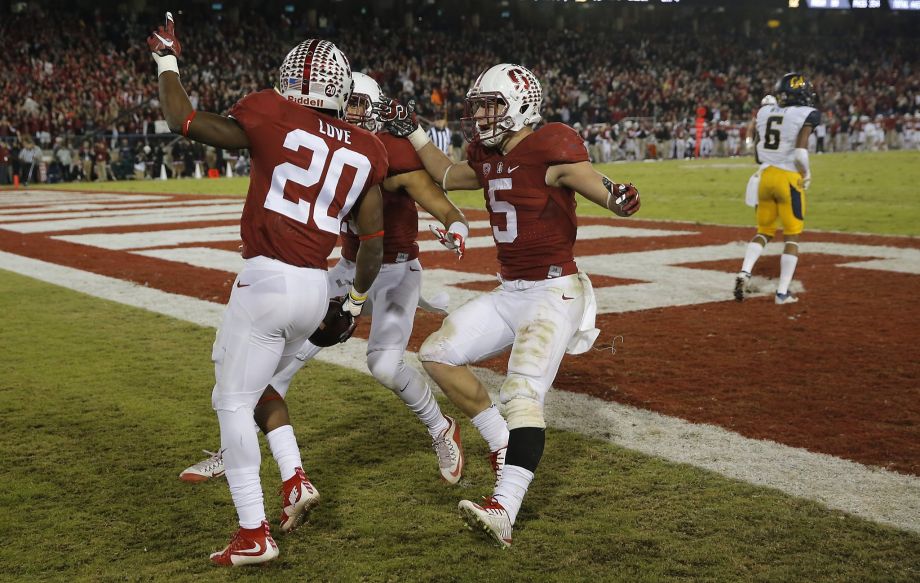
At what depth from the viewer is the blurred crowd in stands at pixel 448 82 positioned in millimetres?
31609

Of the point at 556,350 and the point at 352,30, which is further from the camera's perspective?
the point at 352,30

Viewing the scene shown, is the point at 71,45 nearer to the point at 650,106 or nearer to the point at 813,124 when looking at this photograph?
the point at 650,106

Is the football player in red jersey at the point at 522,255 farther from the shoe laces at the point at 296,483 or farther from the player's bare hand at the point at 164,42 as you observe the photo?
the player's bare hand at the point at 164,42

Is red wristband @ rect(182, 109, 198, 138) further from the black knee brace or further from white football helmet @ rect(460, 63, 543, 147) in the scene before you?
the black knee brace

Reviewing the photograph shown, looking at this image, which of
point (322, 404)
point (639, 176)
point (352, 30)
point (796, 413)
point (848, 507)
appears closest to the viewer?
point (848, 507)

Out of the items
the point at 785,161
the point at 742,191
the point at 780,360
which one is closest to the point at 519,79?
the point at 780,360

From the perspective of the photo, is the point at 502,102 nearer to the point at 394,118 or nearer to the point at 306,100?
the point at 394,118

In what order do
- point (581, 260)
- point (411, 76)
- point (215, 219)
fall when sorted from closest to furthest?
point (581, 260) < point (215, 219) < point (411, 76)

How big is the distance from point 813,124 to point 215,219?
A: 10.8 m

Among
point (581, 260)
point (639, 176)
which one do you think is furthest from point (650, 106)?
point (581, 260)

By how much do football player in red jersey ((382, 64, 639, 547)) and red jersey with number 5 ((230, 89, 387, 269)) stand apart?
2.35 ft

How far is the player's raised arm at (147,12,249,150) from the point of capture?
10.9ft

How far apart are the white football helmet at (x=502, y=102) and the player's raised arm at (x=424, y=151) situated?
28 cm

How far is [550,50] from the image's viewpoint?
4681 centimetres
